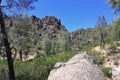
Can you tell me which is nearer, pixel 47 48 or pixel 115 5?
pixel 115 5

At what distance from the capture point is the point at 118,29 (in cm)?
2573

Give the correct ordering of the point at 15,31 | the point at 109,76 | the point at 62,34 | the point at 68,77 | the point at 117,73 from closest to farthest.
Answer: the point at 68,77 → the point at 117,73 → the point at 109,76 → the point at 15,31 → the point at 62,34

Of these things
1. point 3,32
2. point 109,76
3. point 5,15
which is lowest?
point 109,76

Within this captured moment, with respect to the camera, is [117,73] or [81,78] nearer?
[81,78]

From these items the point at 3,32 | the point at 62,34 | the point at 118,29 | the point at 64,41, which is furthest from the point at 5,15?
the point at 62,34

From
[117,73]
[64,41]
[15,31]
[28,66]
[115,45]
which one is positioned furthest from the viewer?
[64,41]

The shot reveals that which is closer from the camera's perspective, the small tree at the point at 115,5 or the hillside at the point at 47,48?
the hillside at the point at 47,48

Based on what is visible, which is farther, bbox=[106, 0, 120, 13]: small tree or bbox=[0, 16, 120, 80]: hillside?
bbox=[106, 0, 120, 13]: small tree

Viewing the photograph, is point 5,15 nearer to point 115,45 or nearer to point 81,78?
point 81,78

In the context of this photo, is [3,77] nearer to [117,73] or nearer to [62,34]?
[117,73]

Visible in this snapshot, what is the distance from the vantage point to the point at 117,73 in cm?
1152

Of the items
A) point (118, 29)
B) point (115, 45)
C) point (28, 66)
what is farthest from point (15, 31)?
point (28, 66)

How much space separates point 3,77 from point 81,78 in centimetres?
623

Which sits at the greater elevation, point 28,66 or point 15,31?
point 15,31
